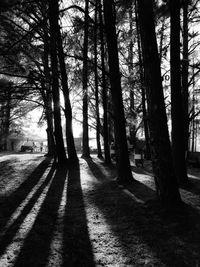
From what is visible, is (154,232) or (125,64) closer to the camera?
(154,232)

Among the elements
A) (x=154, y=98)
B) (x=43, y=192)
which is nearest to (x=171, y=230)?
(x=154, y=98)

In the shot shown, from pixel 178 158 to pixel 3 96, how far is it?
7015 mm

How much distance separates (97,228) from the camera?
4719mm

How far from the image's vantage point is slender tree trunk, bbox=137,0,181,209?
5.11m

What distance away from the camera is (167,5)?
766 cm


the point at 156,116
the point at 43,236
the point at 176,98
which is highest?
the point at 176,98

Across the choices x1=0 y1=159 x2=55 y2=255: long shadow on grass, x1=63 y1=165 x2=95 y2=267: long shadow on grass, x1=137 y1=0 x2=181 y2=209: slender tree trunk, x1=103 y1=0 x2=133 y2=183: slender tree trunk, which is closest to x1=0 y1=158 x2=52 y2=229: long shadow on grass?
x1=0 y1=159 x2=55 y2=255: long shadow on grass

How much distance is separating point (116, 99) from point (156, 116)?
3.06 metres

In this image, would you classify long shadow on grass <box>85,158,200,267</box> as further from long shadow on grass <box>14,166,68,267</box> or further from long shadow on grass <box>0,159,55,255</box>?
long shadow on grass <box>0,159,55,255</box>

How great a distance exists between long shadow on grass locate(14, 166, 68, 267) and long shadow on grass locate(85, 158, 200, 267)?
111 centimetres

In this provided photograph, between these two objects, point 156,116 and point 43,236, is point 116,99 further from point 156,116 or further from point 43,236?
point 43,236

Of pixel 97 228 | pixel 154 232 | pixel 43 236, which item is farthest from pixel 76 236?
pixel 154 232

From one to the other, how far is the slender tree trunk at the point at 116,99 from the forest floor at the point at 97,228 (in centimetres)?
58

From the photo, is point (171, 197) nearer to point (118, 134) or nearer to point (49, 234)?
point (49, 234)
